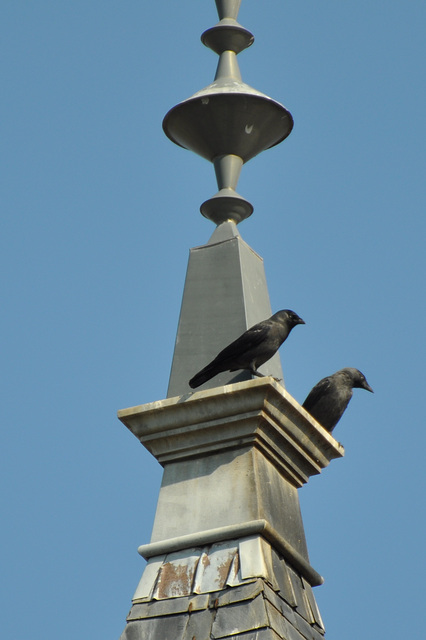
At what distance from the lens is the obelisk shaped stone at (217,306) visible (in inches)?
313

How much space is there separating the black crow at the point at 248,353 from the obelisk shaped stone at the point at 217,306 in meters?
0.13

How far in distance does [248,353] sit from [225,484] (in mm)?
922

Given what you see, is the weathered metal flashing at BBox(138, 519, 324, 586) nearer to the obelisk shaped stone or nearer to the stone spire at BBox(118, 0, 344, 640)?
the stone spire at BBox(118, 0, 344, 640)

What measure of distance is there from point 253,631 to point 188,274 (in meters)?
2.88

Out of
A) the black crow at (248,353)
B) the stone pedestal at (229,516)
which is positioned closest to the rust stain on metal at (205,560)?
the stone pedestal at (229,516)

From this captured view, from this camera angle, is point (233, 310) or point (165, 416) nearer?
point (165, 416)

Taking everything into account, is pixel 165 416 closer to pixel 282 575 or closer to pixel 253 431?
pixel 253 431

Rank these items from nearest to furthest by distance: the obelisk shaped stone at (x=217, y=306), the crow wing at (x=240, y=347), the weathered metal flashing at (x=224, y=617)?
the weathered metal flashing at (x=224, y=617) → the crow wing at (x=240, y=347) → the obelisk shaped stone at (x=217, y=306)

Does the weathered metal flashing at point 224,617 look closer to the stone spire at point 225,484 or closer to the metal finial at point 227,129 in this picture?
the stone spire at point 225,484

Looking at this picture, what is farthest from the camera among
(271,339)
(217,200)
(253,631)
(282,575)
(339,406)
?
(339,406)

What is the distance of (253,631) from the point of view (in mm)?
6199

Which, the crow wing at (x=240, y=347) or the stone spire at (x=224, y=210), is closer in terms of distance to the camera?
the crow wing at (x=240, y=347)

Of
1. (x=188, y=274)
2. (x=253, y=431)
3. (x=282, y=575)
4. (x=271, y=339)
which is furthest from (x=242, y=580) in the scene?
(x=188, y=274)

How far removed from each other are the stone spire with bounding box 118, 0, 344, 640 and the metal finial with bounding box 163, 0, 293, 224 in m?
0.37
